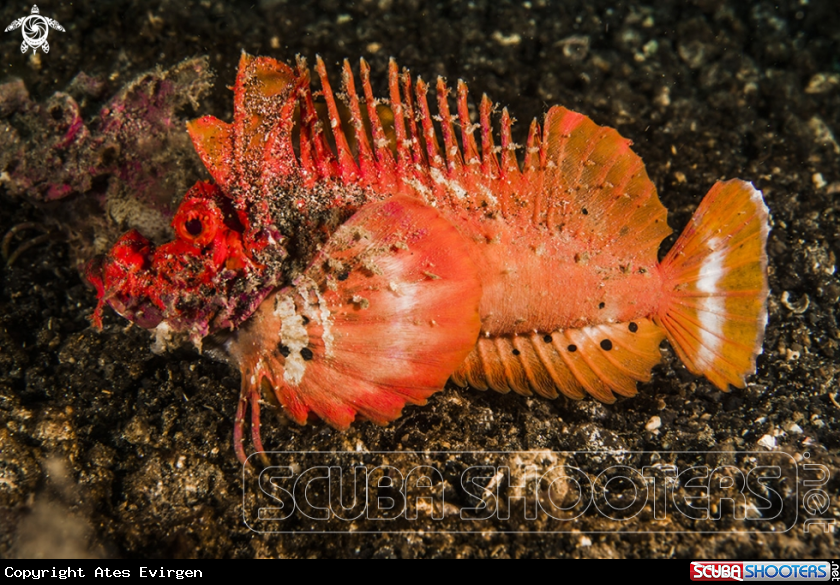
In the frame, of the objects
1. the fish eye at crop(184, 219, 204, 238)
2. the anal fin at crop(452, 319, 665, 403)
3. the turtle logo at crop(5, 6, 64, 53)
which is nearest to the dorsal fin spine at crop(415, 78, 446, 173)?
the anal fin at crop(452, 319, 665, 403)

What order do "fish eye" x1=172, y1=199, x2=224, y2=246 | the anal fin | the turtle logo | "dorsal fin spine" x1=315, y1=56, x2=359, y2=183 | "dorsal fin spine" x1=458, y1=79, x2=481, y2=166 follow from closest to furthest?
"fish eye" x1=172, y1=199, x2=224, y2=246 → "dorsal fin spine" x1=315, y1=56, x2=359, y2=183 → "dorsal fin spine" x1=458, y1=79, x2=481, y2=166 → the anal fin → the turtle logo

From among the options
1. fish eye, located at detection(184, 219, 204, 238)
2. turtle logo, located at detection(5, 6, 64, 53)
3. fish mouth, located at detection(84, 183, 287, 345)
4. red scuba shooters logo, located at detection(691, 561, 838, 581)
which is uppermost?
turtle logo, located at detection(5, 6, 64, 53)

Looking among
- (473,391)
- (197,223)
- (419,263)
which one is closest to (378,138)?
(419,263)

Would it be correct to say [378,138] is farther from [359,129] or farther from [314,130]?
[314,130]

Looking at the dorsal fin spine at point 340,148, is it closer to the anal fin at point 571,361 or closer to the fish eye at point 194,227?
the fish eye at point 194,227

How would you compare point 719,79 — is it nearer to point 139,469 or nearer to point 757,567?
point 757,567

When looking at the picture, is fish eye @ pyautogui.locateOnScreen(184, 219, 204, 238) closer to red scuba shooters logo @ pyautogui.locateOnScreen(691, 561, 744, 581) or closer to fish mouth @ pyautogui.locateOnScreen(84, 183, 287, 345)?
fish mouth @ pyautogui.locateOnScreen(84, 183, 287, 345)

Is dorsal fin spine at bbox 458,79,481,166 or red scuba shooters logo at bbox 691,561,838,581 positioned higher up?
dorsal fin spine at bbox 458,79,481,166

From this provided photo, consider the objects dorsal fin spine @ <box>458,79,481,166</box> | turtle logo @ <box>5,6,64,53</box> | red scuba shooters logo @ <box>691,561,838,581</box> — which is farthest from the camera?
turtle logo @ <box>5,6,64,53</box>
